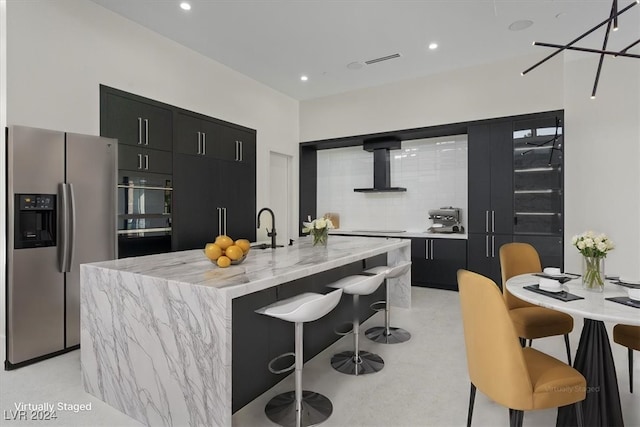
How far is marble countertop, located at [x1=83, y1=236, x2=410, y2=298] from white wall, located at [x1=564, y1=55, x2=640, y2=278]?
3.26 meters

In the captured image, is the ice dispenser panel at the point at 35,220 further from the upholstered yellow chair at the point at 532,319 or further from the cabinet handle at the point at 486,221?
the cabinet handle at the point at 486,221

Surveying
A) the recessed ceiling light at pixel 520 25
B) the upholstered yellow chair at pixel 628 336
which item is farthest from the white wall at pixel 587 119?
the upholstered yellow chair at pixel 628 336

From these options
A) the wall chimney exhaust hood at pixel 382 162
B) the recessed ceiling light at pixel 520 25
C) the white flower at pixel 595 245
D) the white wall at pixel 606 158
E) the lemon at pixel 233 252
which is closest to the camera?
the white flower at pixel 595 245

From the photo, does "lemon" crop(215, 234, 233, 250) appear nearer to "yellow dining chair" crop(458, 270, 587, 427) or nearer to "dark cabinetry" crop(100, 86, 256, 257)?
"yellow dining chair" crop(458, 270, 587, 427)

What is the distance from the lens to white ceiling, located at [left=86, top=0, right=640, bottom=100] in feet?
11.5

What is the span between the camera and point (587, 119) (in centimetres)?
449

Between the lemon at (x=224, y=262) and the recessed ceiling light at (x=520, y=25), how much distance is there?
3.84m

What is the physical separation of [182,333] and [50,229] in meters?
1.94

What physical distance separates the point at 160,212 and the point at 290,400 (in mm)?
2728

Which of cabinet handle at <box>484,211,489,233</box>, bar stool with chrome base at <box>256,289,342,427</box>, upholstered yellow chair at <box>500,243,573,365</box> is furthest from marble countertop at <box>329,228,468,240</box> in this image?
bar stool with chrome base at <box>256,289,342,427</box>

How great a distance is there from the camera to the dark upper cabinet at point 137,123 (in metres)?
3.64

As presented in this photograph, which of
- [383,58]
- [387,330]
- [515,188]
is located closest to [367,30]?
[383,58]

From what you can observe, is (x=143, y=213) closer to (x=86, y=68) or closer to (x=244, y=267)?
(x=86, y=68)

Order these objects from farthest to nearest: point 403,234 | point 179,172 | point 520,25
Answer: point 403,234 < point 179,172 < point 520,25
